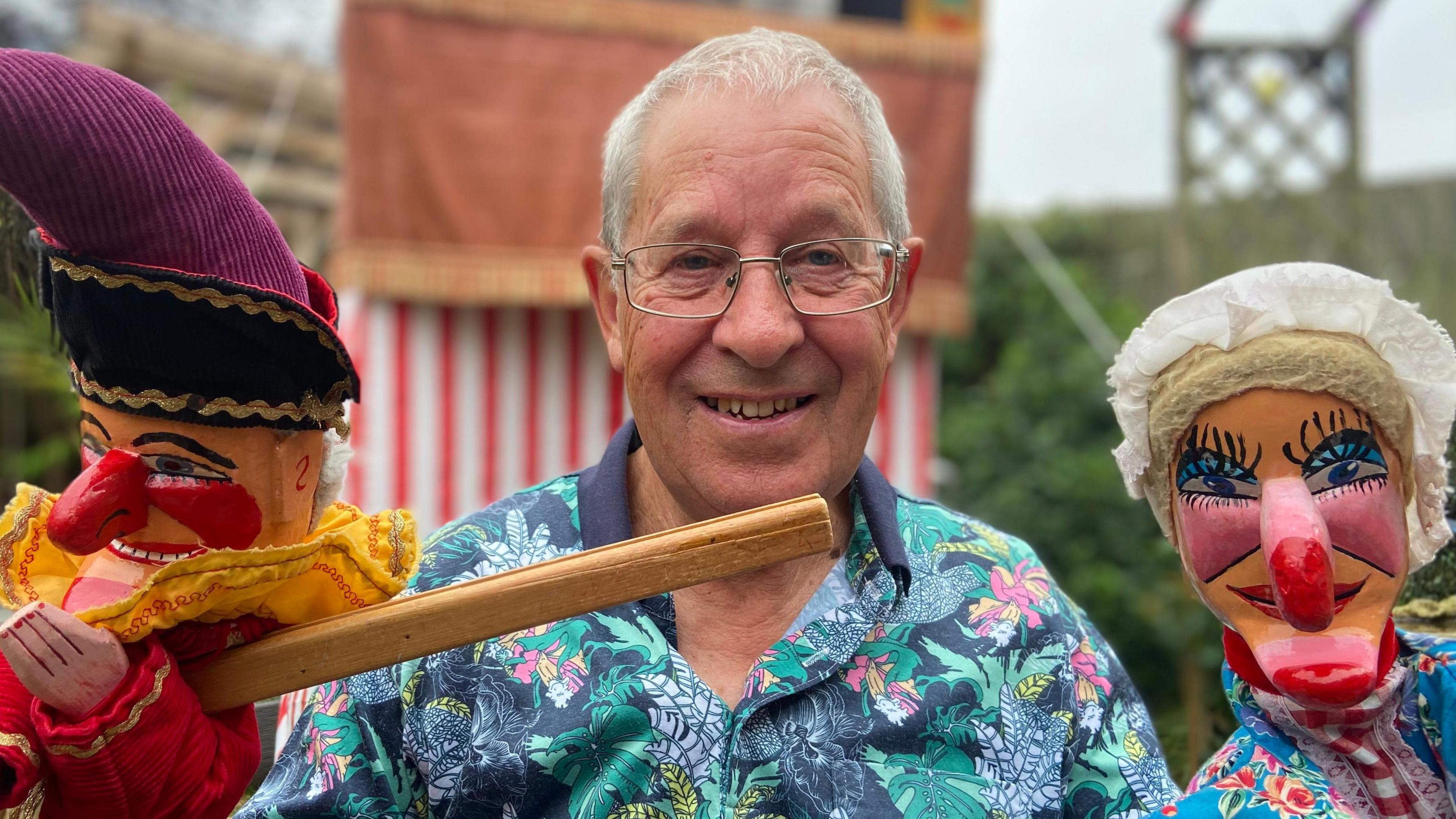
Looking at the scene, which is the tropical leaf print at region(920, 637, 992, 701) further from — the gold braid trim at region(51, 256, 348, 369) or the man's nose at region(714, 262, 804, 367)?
the gold braid trim at region(51, 256, 348, 369)

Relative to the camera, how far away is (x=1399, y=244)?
7.25m

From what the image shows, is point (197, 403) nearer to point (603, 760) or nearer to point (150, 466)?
point (150, 466)

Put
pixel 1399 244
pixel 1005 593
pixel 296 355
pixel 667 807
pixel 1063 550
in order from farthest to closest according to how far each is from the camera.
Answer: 1. pixel 1399 244
2. pixel 1063 550
3. pixel 1005 593
4. pixel 667 807
5. pixel 296 355

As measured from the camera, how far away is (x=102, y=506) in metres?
1.19

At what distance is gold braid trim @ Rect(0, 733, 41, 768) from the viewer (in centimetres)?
115

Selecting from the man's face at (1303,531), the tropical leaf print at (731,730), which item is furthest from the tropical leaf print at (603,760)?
the man's face at (1303,531)

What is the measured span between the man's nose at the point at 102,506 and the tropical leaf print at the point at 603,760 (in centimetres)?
58

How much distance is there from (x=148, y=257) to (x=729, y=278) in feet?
2.26

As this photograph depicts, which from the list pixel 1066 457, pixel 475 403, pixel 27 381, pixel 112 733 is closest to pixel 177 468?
pixel 112 733

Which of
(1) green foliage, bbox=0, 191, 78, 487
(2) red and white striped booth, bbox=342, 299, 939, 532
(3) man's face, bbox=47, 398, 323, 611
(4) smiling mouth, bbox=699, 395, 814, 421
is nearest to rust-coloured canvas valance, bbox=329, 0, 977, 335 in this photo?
(2) red and white striped booth, bbox=342, 299, 939, 532

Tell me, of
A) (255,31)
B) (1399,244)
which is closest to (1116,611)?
(1399,244)

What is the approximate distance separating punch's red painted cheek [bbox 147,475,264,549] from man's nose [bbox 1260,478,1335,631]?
108 cm

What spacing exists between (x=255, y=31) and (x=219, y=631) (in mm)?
10057

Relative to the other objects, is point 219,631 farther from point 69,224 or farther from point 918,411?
point 918,411
